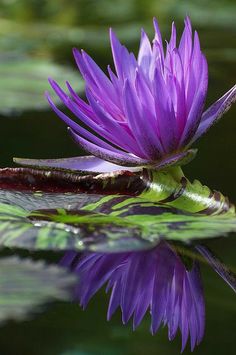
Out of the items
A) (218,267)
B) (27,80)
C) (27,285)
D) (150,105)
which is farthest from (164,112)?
(27,80)

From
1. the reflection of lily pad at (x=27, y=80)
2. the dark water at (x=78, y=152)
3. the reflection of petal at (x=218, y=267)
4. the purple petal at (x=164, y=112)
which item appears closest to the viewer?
the dark water at (x=78, y=152)

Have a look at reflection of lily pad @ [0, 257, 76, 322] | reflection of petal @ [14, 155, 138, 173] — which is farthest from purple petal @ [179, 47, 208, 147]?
reflection of lily pad @ [0, 257, 76, 322]

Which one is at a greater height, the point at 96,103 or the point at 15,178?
the point at 96,103

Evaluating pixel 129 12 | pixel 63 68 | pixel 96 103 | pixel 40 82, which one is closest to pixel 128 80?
pixel 96 103

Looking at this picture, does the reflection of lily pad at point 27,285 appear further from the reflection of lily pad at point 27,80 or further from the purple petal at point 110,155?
the reflection of lily pad at point 27,80

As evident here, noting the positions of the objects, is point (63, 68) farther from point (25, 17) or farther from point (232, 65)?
point (25, 17)

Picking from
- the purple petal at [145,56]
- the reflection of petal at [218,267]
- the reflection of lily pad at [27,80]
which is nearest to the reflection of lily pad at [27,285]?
the reflection of petal at [218,267]
